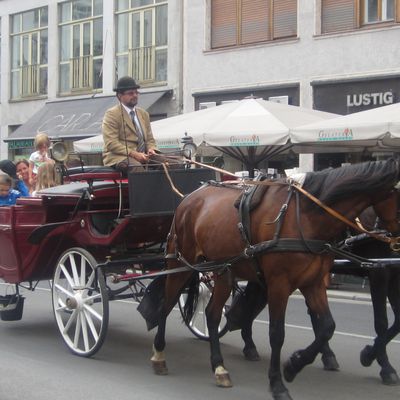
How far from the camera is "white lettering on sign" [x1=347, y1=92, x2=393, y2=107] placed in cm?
1703

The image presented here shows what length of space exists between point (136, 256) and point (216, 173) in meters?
1.18

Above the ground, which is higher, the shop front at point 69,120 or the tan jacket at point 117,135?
the shop front at point 69,120

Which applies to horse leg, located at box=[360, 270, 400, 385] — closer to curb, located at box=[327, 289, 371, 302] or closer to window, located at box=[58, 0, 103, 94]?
curb, located at box=[327, 289, 371, 302]

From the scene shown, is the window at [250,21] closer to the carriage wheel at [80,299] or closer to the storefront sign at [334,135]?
the storefront sign at [334,135]

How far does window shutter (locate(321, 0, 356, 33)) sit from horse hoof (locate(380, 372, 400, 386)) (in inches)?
514

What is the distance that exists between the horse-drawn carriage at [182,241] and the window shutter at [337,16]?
11.5 metres

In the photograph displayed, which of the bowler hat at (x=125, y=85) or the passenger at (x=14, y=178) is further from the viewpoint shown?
the passenger at (x=14, y=178)

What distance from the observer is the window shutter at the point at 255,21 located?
64.7ft

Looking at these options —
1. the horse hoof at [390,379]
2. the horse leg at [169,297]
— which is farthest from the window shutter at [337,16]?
the horse hoof at [390,379]

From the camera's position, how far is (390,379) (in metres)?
6.33

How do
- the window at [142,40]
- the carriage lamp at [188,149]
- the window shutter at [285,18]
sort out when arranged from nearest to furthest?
the carriage lamp at [188,149], the window shutter at [285,18], the window at [142,40]

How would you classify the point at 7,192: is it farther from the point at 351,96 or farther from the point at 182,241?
the point at 351,96

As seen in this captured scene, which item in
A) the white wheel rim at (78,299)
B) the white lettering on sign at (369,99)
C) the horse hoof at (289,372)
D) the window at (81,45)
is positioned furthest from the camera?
the window at (81,45)

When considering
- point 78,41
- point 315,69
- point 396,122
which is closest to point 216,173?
point 396,122
